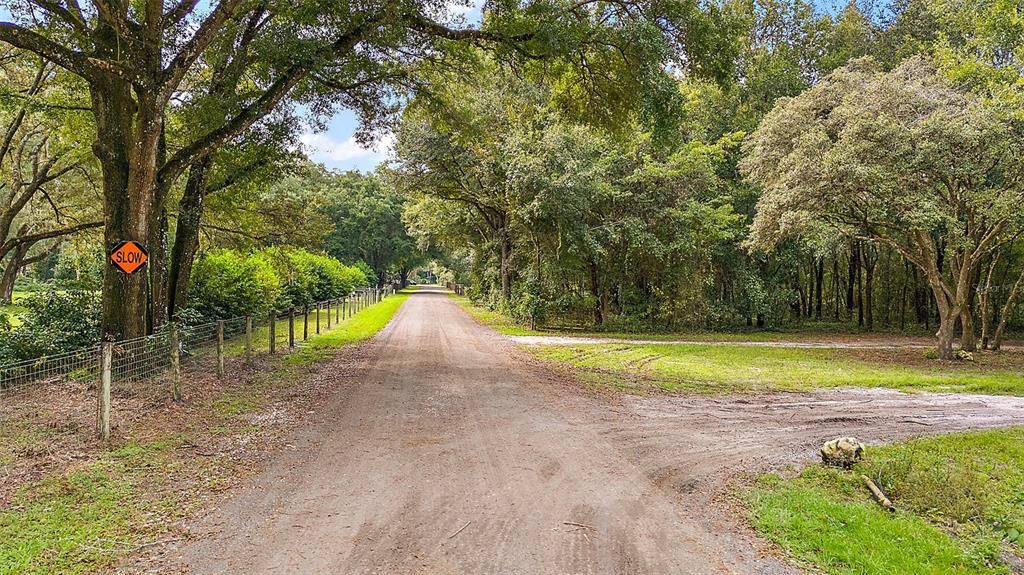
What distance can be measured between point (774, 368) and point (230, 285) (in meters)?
14.6

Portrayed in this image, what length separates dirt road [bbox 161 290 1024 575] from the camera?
3482 mm

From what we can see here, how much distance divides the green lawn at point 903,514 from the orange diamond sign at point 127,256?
859cm

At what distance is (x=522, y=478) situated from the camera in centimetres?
487

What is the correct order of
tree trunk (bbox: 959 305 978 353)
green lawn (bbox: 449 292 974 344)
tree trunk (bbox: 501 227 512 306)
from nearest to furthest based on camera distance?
tree trunk (bbox: 959 305 978 353), green lawn (bbox: 449 292 974 344), tree trunk (bbox: 501 227 512 306)

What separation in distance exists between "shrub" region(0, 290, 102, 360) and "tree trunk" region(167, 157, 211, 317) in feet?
4.50

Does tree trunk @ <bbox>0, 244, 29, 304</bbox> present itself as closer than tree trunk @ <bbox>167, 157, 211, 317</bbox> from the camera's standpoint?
No

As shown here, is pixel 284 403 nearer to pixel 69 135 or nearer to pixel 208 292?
pixel 208 292

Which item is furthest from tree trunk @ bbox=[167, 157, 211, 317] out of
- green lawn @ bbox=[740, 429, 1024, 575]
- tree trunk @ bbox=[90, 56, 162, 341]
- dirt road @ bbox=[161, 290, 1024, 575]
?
green lawn @ bbox=[740, 429, 1024, 575]

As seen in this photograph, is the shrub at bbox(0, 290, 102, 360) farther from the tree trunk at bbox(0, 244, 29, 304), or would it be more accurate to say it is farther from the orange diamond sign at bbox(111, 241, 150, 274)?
the tree trunk at bbox(0, 244, 29, 304)

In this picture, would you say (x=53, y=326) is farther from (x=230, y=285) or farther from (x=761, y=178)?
(x=761, y=178)

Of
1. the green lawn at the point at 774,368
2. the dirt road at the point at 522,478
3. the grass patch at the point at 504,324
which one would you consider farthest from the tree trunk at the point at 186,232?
the grass patch at the point at 504,324

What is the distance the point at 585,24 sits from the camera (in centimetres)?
1010

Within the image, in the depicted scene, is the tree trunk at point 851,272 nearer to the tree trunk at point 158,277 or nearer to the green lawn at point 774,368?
the green lawn at point 774,368

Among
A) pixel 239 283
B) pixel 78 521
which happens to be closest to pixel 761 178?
pixel 239 283
